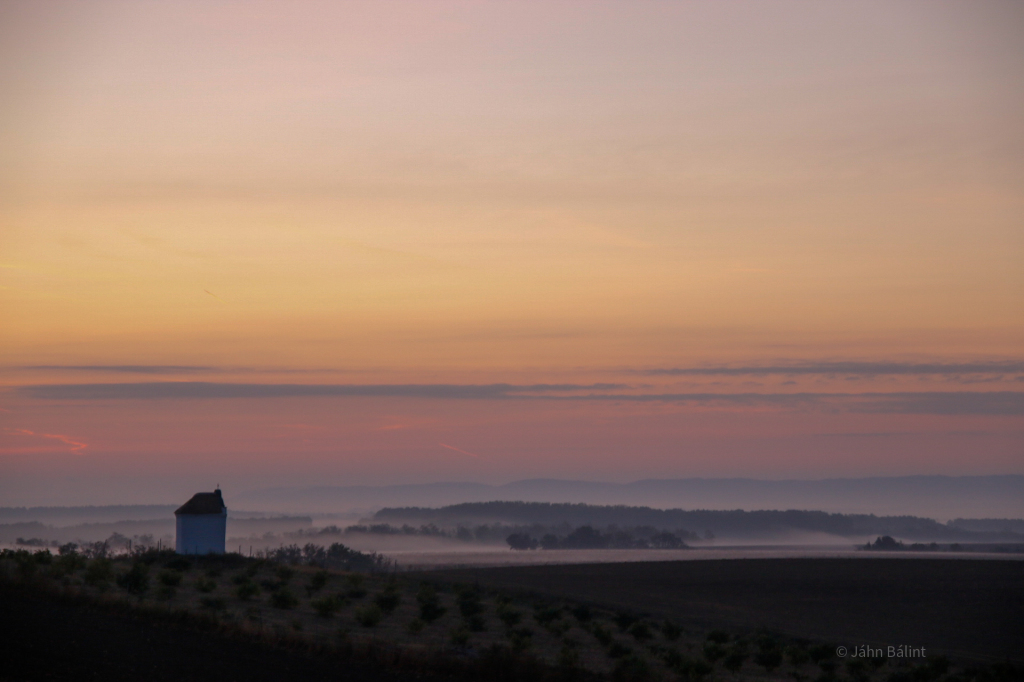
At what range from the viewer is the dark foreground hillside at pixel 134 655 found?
1738 centimetres

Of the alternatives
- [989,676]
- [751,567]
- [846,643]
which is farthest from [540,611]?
[751,567]

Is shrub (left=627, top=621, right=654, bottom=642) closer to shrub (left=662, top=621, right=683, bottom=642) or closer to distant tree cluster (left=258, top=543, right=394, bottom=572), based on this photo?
shrub (left=662, top=621, right=683, bottom=642)

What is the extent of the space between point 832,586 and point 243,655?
180 feet

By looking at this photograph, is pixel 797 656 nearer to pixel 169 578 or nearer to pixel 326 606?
pixel 326 606

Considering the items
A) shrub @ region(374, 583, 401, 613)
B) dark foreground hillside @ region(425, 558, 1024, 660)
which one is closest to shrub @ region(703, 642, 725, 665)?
dark foreground hillside @ region(425, 558, 1024, 660)

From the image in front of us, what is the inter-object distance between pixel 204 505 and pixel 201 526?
134 centimetres

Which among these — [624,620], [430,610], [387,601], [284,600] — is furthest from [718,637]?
[284,600]

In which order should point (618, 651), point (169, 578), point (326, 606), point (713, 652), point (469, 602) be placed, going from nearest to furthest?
point (618, 651), point (713, 652), point (326, 606), point (169, 578), point (469, 602)

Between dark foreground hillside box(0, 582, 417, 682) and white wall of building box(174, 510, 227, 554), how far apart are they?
86.5ft

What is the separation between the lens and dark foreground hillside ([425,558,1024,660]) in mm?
40500

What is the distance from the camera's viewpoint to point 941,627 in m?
42.7

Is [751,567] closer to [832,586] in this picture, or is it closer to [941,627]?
[832,586]

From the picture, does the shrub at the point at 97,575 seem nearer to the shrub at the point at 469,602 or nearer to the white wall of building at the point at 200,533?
the white wall of building at the point at 200,533

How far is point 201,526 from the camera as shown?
51.5 meters
